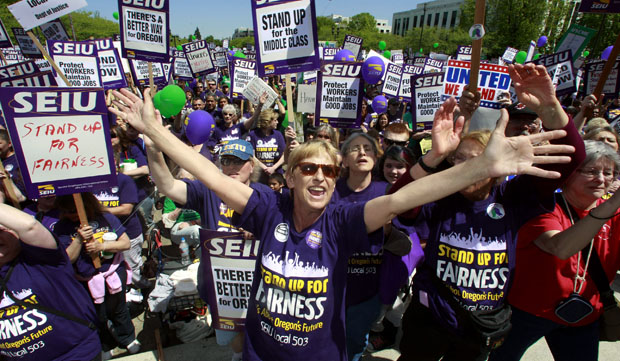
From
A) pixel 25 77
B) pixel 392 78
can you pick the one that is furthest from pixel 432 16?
pixel 25 77

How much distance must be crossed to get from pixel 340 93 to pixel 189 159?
3.61 metres

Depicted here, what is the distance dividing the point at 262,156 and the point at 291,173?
3919 mm

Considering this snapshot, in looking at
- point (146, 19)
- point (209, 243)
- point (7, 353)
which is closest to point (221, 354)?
point (209, 243)

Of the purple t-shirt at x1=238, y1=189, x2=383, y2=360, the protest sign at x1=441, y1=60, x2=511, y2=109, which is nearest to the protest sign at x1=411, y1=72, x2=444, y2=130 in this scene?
the protest sign at x1=441, y1=60, x2=511, y2=109

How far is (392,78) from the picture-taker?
7.84 m

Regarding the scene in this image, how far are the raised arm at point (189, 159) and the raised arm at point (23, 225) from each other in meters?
0.89

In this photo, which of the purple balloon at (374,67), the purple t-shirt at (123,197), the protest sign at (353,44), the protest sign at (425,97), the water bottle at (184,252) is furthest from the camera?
the protest sign at (353,44)

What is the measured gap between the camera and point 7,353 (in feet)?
7.11

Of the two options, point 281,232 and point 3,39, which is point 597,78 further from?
point 3,39

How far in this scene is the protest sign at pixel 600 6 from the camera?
4351 millimetres

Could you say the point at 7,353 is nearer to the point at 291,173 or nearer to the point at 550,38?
the point at 291,173

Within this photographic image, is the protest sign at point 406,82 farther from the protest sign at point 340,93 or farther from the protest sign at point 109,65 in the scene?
the protest sign at point 109,65

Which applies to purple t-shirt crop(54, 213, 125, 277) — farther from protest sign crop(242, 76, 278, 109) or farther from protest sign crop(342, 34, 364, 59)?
protest sign crop(342, 34, 364, 59)

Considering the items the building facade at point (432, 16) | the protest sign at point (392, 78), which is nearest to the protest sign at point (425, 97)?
the protest sign at point (392, 78)
